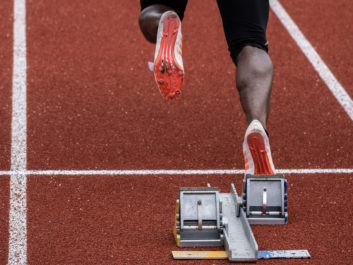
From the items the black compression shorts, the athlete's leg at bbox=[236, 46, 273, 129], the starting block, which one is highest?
the black compression shorts

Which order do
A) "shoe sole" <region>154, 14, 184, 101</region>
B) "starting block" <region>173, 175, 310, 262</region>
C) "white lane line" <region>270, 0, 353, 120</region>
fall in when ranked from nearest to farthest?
1. "starting block" <region>173, 175, 310, 262</region>
2. "shoe sole" <region>154, 14, 184, 101</region>
3. "white lane line" <region>270, 0, 353, 120</region>

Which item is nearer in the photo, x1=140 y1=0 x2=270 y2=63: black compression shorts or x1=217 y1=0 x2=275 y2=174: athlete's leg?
x1=217 y1=0 x2=275 y2=174: athlete's leg

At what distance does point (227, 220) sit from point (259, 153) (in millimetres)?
354

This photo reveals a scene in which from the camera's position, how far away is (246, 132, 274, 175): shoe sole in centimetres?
259

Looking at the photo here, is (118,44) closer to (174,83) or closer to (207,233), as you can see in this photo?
(174,83)

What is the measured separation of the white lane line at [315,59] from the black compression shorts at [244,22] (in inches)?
61.4

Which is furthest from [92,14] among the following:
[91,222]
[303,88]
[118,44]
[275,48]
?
[91,222]

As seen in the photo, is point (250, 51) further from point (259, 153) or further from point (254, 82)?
point (259, 153)

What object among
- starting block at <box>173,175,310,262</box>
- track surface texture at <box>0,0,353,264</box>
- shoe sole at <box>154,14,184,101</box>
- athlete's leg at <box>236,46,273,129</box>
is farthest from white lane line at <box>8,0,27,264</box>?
athlete's leg at <box>236,46,273,129</box>

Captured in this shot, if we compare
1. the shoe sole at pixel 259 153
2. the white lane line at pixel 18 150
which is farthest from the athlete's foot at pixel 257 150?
the white lane line at pixel 18 150

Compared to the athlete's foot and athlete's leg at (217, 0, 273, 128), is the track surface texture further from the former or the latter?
athlete's leg at (217, 0, 273, 128)

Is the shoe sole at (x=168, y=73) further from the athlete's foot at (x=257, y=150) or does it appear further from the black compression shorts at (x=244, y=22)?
the athlete's foot at (x=257, y=150)

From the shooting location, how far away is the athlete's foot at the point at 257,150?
2.59 metres

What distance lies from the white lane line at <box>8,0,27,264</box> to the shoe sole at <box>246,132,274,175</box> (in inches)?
Result: 45.6
